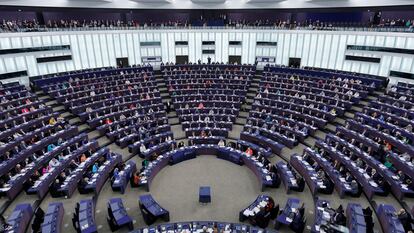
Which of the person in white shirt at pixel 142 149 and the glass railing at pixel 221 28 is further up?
the glass railing at pixel 221 28

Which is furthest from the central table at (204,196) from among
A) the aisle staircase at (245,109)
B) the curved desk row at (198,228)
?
the aisle staircase at (245,109)

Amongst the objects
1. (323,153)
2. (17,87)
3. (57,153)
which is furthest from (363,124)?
(17,87)

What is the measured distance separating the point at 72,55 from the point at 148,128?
46.8ft

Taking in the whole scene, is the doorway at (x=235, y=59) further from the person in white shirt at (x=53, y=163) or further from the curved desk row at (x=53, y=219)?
the curved desk row at (x=53, y=219)

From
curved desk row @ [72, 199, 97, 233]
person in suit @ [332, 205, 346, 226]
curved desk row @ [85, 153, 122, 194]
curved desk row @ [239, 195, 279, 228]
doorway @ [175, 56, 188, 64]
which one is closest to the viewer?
curved desk row @ [72, 199, 97, 233]

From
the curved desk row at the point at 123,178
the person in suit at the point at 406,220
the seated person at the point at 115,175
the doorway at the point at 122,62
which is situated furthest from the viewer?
the doorway at the point at 122,62

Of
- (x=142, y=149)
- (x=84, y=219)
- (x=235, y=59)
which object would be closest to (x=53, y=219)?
(x=84, y=219)

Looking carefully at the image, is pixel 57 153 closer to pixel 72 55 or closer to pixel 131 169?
pixel 131 169

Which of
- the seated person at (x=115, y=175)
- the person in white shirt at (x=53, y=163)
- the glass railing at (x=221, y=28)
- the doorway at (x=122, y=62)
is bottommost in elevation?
the seated person at (x=115, y=175)

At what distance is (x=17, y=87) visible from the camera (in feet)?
77.8

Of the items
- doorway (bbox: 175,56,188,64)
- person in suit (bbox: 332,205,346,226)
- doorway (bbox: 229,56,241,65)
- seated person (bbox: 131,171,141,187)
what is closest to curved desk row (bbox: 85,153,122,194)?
seated person (bbox: 131,171,141,187)

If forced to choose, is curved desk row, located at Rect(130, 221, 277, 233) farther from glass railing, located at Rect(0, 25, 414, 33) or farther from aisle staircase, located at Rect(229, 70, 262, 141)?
glass railing, located at Rect(0, 25, 414, 33)

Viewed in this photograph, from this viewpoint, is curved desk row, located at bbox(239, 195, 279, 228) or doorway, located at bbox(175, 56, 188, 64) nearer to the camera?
curved desk row, located at bbox(239, 195, 279, 228)

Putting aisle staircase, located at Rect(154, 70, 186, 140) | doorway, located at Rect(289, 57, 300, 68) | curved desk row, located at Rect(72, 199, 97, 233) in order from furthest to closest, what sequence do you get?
doorway, located at Rect(289, 57, 300, 68) → aisle staircase, located at Rect(154, 70, 186, 140) → curved desk row, located at Rect(72, 199, 97, 233)
